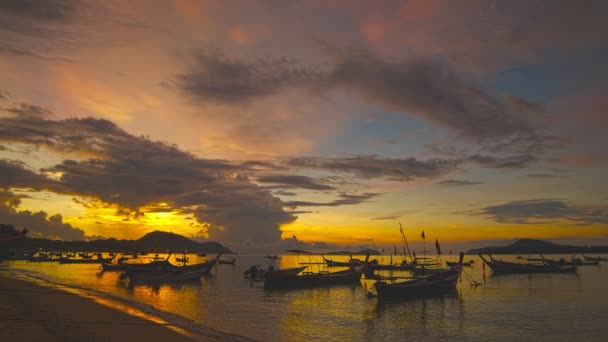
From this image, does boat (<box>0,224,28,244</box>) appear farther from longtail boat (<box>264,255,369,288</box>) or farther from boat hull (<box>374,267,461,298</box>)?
boat hull (<box>374,267,461,298</box>)

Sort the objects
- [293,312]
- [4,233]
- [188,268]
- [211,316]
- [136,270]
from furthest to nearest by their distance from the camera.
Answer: [188,268] < [136,270] < [4,233] < [293,312] < [211,316]

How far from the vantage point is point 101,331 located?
68.3 feet

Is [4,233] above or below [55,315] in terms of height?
above

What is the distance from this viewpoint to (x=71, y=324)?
72.1 ft

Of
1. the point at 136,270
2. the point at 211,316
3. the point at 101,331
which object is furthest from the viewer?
the point at 136,270

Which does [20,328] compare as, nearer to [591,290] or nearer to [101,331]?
[101,331]

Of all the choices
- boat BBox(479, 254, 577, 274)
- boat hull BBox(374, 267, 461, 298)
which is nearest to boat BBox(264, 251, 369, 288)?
boat hull BBox(374, 267, 461, 298)

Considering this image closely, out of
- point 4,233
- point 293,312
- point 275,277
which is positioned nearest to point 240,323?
point 293,312

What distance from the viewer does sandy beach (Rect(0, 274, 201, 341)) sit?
18.7 metres

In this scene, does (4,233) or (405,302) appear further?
(4,233)

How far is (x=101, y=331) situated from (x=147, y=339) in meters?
2.77

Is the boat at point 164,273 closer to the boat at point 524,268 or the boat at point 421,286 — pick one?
the boat at point 421,286

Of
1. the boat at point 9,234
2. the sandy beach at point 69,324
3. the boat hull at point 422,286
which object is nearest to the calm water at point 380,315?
the boat hull at point 422,286

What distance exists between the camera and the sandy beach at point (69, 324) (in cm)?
1873
